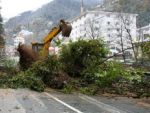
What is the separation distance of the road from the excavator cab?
6.90 meters

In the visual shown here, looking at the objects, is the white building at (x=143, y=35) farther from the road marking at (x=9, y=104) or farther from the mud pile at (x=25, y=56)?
the mud pile at (x=25, y=56)

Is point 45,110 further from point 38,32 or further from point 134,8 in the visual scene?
point 38,32

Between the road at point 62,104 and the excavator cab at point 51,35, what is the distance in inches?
272

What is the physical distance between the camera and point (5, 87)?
18.8 m

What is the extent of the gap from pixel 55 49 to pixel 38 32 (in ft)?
312

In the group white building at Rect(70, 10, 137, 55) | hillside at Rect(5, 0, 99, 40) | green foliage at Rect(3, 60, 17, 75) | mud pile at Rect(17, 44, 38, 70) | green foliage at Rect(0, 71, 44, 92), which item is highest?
hillside at Rect(5, 0, 99, 40)

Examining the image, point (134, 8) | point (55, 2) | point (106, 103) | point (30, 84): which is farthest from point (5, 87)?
point (55, 2)

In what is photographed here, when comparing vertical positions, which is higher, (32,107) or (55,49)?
(55,49)

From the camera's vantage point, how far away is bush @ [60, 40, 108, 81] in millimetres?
22359

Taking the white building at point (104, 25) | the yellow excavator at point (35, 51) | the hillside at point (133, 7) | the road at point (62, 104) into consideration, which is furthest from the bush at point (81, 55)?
the white building at point (104, 25)

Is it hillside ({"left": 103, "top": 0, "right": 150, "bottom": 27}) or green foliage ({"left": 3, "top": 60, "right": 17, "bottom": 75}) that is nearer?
green foliage ({"left": 3, "top": 60, "right": 17, "bottom": 75})

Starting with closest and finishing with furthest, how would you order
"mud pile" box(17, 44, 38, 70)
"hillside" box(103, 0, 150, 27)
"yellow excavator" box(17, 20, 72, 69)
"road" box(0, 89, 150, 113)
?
1. "road" box(0, 89, 150, 113)
2. "yellow excavator" box(17, 20, 72, 69)
3. "mud pile" box(17, 44, 38, 70)
4. "hillside" box(103, 0, 150, 27)

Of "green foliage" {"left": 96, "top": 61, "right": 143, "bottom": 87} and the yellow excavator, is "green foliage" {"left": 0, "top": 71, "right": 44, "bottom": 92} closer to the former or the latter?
"green foliage" {"left": 96, "top": 61, "right": 143, "bottom": 87}

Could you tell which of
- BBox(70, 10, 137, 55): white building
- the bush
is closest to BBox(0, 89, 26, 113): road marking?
the bush
